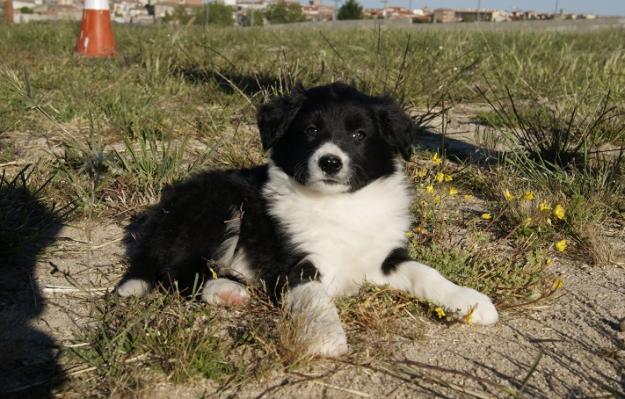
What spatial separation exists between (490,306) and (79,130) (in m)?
3.75

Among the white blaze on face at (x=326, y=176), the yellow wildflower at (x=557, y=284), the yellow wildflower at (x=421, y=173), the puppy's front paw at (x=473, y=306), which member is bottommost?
the puppy's front paw at (x=473, y=306)

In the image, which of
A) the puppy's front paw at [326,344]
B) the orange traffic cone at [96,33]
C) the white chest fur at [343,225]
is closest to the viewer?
the puppy's front paw at [326,344]

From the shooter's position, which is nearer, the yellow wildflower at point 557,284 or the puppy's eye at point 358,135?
the yellow wildflower at point 557,284

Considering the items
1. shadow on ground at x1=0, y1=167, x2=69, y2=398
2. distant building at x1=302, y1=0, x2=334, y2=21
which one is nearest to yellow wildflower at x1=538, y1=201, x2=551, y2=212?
shadow on ground at x1=0, y1=167, x2=69, y2=398

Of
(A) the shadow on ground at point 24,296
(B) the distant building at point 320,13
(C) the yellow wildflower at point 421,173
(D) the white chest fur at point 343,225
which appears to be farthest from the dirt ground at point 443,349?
(B) the distant building at point 320,13

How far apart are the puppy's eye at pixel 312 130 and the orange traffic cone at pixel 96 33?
22.2ft

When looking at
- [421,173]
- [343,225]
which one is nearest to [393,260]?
[343,225]

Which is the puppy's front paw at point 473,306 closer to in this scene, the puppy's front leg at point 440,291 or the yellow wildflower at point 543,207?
the puppy's front leg at point 440,291

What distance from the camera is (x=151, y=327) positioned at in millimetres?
2617

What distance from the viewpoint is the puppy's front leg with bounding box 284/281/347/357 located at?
2486 millimetres

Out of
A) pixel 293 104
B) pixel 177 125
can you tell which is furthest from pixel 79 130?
pixel 293 104

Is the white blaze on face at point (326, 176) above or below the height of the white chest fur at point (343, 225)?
above

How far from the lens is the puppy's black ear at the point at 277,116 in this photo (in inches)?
130

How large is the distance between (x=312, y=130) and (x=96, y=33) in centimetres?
728
